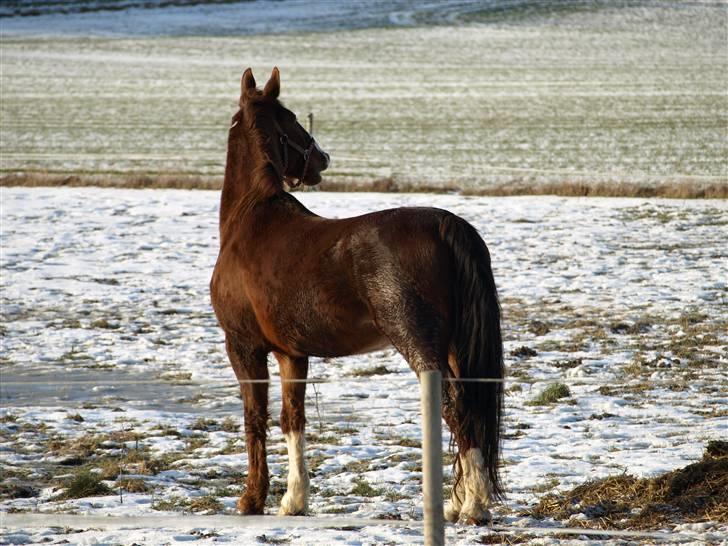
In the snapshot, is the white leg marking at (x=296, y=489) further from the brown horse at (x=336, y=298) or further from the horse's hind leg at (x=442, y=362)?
the horse's hind leg at (x=442, y=362)

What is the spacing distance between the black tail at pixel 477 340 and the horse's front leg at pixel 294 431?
1.00 metres

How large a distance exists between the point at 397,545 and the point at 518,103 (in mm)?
33632

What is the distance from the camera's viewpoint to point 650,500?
17.8 feet

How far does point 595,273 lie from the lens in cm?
1230

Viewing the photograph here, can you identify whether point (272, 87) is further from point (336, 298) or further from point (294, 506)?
point (294, 506)

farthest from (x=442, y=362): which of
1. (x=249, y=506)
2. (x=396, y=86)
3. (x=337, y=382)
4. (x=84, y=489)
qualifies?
(x=396, y=86)

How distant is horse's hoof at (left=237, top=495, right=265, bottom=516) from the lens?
18.8ft

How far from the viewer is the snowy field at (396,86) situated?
81.4 ft

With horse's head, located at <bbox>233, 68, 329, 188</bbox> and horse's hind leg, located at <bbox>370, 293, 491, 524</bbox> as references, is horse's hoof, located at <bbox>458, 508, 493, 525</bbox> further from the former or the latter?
horse's head, located at <bbox>233, 68, 329, 188</bbox>

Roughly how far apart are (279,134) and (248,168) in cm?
28

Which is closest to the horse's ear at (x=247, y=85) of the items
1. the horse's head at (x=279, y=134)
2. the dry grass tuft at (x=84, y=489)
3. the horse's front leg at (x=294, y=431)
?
the horse's head at (x=279, y=134)

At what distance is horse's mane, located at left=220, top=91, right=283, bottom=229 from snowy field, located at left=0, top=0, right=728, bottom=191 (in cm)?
1344

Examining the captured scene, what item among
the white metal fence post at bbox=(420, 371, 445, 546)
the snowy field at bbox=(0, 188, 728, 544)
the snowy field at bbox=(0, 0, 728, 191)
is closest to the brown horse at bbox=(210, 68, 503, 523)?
the snowy field at bbox=(0, 188, 728, 544)

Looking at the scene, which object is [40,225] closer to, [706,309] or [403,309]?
[706,309]
